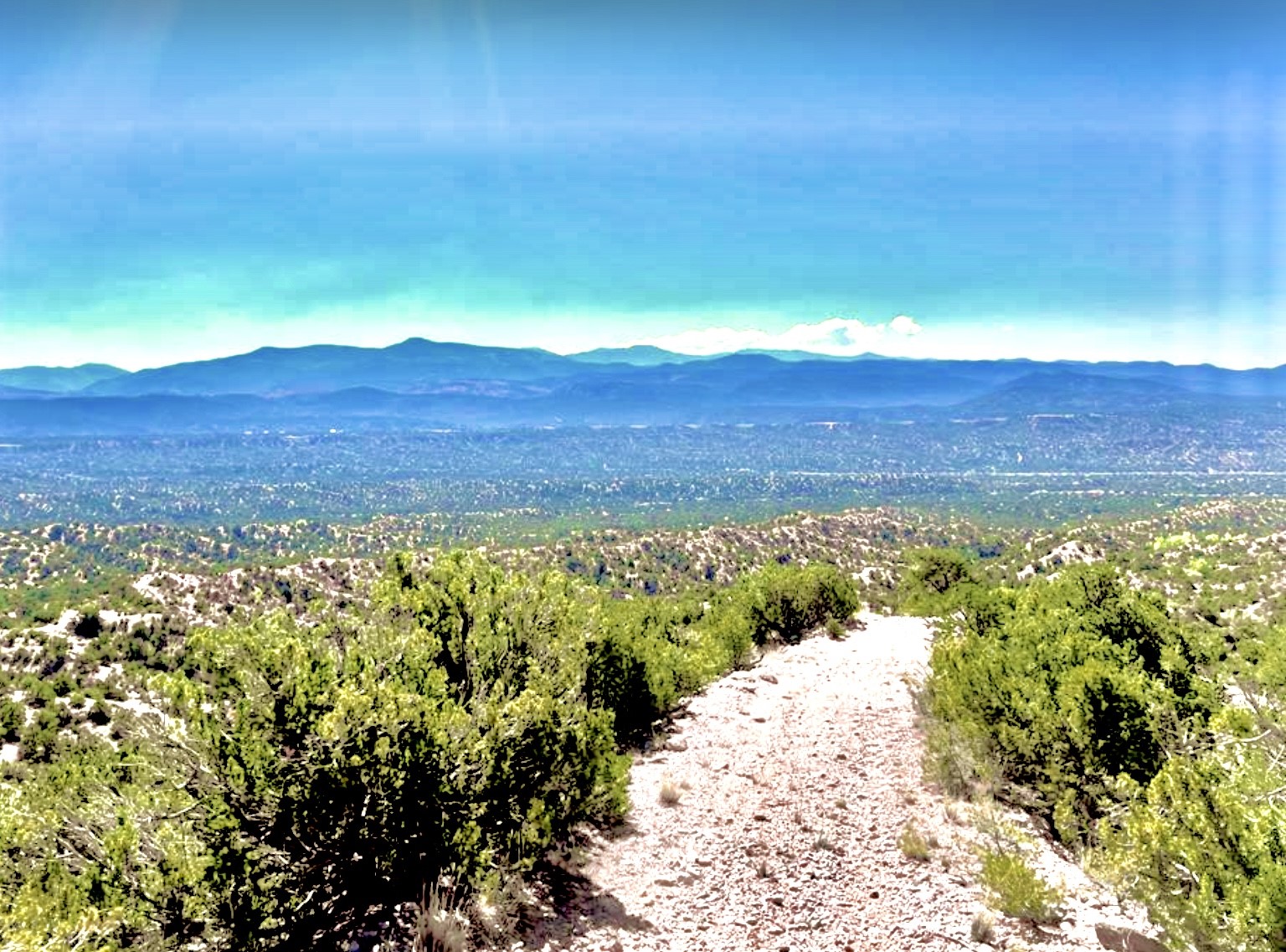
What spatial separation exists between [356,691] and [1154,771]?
1033cm

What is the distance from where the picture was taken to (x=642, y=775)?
12.7 m

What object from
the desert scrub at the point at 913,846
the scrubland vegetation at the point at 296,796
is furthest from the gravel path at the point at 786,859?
the scrubland vegetation at the point at 296,796

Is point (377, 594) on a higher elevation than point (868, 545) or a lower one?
higher

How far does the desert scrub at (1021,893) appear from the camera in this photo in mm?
7613

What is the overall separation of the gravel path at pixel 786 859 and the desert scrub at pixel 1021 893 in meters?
0.18

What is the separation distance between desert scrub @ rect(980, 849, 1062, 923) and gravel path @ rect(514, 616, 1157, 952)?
0.18 meters

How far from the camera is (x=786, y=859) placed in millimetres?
9305

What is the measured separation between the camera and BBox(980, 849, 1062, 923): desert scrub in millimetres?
7613

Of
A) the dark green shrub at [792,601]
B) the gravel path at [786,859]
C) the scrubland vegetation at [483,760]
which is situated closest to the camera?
the scrubland vegetation at [483,760]

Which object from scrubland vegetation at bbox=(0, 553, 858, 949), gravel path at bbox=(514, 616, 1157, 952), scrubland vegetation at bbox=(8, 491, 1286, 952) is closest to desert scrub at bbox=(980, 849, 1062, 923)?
scrubland vegetation at bbox=(8, 491, 1286, 952)

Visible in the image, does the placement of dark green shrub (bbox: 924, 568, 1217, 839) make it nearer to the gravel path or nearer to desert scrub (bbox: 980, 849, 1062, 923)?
the gravel path

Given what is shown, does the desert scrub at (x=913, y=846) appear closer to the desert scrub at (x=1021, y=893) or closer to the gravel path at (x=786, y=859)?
the gravel path at (x=786, y=859)

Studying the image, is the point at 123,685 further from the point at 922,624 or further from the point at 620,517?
the point at 620,517

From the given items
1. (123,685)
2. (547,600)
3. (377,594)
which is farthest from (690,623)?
(123,685)
